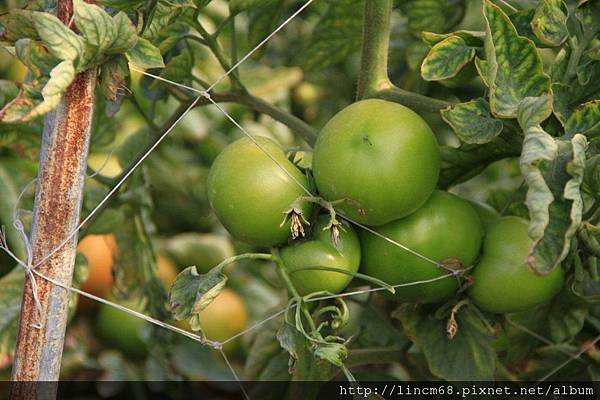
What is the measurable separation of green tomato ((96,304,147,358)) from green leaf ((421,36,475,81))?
997 mm

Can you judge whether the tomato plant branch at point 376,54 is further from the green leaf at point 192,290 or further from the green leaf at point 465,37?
the green leaf at point 192,290

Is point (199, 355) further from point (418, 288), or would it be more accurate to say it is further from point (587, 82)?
point (587, 82)

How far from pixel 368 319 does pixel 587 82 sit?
0.46 meters

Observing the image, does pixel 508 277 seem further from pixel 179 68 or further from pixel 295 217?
pixel 179 68

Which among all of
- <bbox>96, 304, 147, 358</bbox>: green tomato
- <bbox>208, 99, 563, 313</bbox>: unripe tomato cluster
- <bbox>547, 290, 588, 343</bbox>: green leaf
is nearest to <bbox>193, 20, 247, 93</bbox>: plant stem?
<bbox>208, 99, 563, 313</bbox>: unripe tomato cluster

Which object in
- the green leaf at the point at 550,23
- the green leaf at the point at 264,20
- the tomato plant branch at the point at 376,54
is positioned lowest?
the green leaf at the point at 264,20

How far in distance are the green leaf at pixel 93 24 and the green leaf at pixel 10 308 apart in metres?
0.47

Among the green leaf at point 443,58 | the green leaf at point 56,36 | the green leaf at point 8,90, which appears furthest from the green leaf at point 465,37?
the green leaf at point 8,90

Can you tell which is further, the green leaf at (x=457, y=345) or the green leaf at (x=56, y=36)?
the green leaf at (x=457, y=345)

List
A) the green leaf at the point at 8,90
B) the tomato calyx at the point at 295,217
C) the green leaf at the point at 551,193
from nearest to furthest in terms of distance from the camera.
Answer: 1. the green leaf at the point at 551,193
2. the tomato calyx at the point at 295,217
3. the green leaf at the point at 8,90

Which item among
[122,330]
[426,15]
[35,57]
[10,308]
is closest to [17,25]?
[35,57]

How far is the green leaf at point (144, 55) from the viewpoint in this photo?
2.16 feet

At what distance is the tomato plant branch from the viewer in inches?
31.8

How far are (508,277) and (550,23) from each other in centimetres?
24
